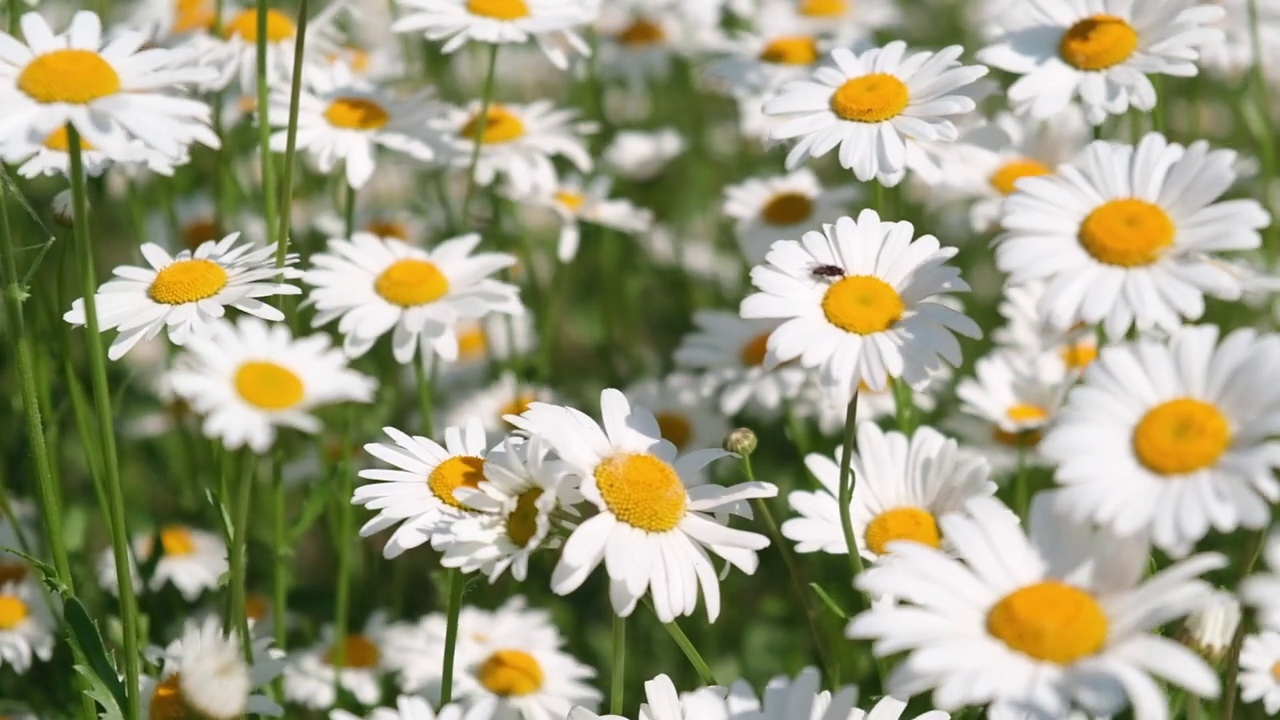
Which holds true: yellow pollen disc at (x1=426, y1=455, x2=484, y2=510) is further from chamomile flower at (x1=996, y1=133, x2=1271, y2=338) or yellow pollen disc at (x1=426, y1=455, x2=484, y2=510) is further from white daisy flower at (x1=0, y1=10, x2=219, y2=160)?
chamomile flower at (x1=996, y1=133, x2=1271, y2=338)

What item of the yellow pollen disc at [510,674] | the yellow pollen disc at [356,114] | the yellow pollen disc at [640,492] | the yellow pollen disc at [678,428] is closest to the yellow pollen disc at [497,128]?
the yellow pollen disc at [356,114]

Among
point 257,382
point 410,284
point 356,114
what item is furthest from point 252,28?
point 257,382

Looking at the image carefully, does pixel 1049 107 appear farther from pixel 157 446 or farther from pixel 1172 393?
pixel 157 446

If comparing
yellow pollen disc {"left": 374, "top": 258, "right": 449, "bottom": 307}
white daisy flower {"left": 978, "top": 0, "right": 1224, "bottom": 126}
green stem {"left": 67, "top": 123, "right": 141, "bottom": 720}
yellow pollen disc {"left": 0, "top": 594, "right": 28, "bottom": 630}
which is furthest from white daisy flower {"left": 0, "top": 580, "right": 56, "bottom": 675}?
white daisy flower {"left": 978, "top": 0, "right": 1224, "bottom": 126}

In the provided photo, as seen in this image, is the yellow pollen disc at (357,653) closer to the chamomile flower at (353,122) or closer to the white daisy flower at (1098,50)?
the chamomile flower at (353,122)

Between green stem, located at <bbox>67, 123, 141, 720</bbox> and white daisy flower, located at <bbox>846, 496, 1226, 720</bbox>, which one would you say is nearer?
white daisy flower, located at <bbox>846, 496, 1226, 720</bbox>
